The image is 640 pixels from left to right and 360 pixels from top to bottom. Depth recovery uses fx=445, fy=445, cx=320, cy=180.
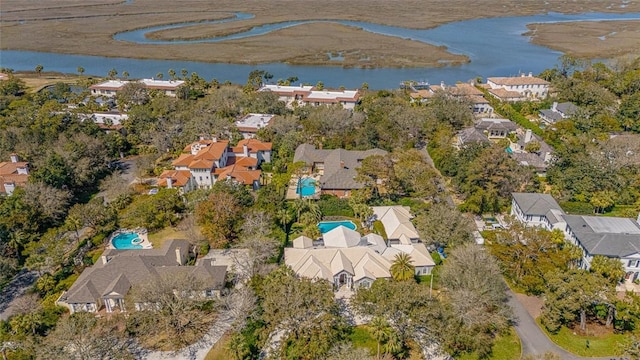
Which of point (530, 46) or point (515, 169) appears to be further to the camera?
point (530, 46)

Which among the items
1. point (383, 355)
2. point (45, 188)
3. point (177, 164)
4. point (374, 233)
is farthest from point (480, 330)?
point (45, 188)

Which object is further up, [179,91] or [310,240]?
[179,91]

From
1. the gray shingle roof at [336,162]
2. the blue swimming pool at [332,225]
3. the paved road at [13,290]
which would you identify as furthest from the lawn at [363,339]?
the paved road at [13,290]

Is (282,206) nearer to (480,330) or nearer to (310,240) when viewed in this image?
(310,240)

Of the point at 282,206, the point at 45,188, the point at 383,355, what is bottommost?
the point at 383,355

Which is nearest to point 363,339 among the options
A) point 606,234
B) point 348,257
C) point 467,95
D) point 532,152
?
point 348,257

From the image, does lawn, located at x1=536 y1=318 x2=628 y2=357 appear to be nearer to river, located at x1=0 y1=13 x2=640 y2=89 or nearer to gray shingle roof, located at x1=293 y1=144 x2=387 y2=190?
gray shingle roof, located at x1=293 y1=144 x2=387 y2=190

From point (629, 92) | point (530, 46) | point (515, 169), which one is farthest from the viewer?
point (530, 46)

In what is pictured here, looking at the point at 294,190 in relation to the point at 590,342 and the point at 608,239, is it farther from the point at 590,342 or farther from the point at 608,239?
the point at 590,342
